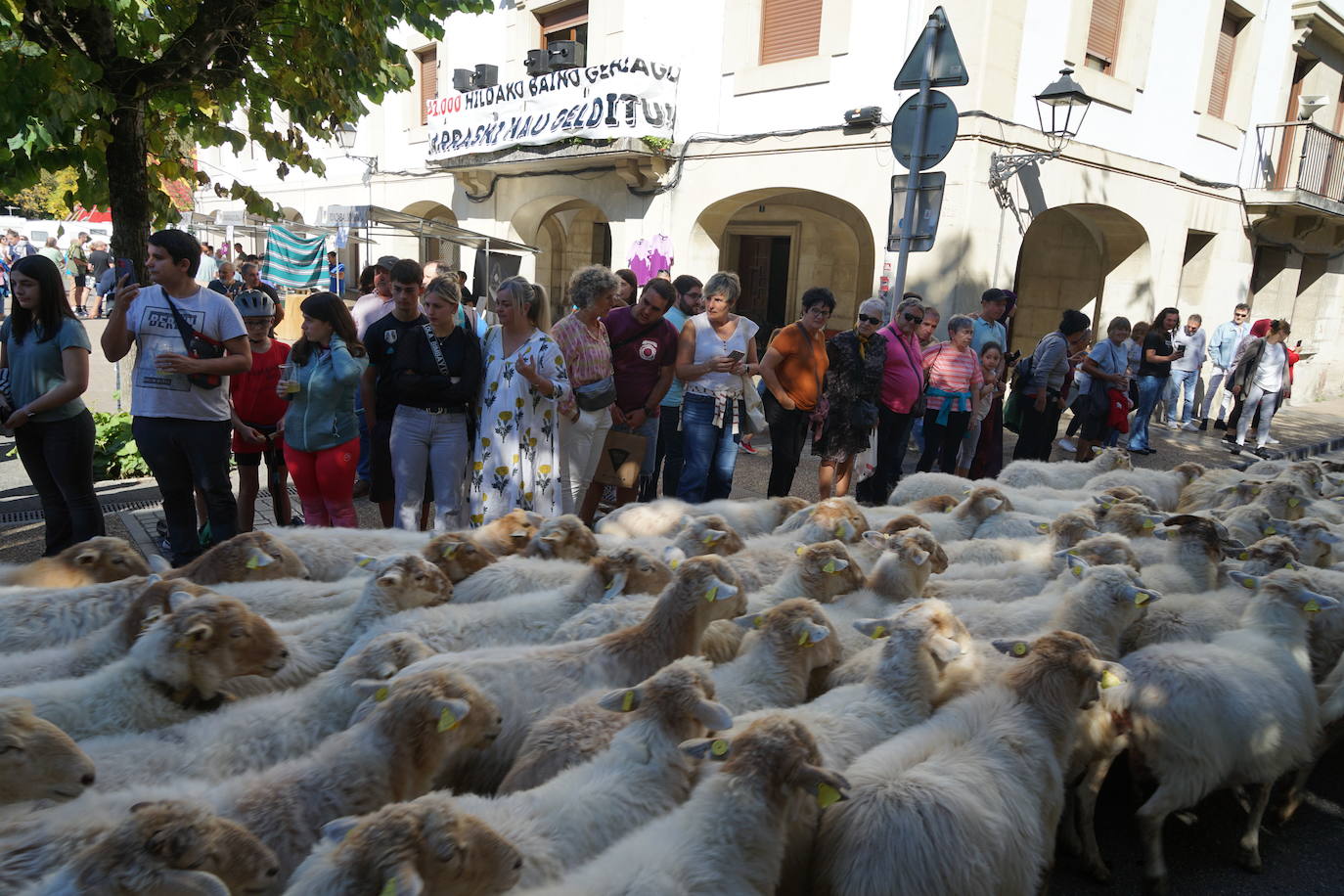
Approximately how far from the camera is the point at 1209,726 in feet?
9.73

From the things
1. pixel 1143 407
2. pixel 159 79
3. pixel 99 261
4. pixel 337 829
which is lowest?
pixel 337 829

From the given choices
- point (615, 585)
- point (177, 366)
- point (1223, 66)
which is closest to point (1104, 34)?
point (1223, 66)

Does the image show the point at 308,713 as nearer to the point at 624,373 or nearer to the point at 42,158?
the point at 624,373

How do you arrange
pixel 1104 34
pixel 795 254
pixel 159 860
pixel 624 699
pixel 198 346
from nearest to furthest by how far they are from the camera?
pixel 159 860, pixel 624 699, pixel 198 346, pixel 1104 34, pixel 795 254

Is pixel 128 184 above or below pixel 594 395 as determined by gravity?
above

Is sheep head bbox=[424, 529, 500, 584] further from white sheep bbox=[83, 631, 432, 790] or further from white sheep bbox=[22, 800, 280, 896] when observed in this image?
white sheep bbox=[22, 800, 280, 896]

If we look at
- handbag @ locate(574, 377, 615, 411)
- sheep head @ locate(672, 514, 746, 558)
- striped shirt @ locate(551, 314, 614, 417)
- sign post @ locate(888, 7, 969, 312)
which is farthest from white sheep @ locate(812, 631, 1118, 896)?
sign post @ locate(888, 7, 969, 312)

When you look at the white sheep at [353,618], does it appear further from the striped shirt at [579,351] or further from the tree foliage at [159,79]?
the tree foliage at [159,79]

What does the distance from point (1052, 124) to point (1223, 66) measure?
6.38 metres

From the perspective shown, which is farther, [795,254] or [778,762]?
[795,254]

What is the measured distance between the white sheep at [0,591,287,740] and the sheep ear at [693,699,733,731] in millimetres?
1534

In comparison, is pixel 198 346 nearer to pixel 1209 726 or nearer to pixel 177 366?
pixel 177 366

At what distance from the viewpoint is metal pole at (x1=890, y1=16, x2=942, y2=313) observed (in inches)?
275

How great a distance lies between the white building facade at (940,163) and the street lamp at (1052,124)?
161 millimetres
